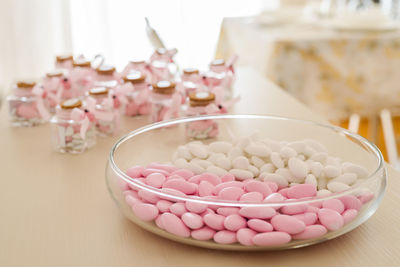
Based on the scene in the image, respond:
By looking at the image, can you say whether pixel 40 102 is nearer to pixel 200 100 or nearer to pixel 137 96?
pixel 137 96

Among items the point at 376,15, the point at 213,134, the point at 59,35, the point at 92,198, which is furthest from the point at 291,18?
the point at 92,198

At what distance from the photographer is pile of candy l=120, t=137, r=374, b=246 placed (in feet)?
1.70

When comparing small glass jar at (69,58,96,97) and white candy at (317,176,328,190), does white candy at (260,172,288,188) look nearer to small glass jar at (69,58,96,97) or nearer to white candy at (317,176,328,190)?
white candy at (317,176,328,190)

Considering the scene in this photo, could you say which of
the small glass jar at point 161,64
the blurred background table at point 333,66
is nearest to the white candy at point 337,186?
the small glass jar at point 161,64

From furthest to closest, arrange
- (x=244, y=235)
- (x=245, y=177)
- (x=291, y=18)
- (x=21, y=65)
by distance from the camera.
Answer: (x=21, y=65) < (x=291, y=18) < (x=245, y=177) < (x=244, y=235)

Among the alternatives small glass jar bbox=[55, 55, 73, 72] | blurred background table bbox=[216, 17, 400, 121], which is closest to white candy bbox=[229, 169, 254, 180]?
small glass jar bbox=[55, 55, 73, 72]

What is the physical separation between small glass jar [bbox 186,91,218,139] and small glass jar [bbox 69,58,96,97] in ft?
1.01

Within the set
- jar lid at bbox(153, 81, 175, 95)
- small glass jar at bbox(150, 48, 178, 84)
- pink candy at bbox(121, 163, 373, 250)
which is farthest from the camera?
small glass jar at bbox(150, 48, 178, 84)

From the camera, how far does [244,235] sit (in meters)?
0.52

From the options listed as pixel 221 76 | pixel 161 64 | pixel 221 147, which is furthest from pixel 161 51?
pixel 221 147

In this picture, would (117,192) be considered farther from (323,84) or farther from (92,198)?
(323,84)

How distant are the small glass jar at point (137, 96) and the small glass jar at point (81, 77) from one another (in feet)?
0.40

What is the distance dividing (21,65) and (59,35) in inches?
10.8

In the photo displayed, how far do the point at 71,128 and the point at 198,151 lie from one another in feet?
0.98
